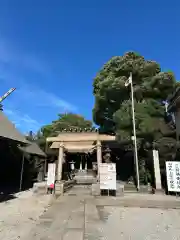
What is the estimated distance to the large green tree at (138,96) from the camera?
12016 mm

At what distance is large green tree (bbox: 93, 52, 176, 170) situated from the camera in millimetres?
12016

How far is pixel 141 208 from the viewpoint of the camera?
6012mm

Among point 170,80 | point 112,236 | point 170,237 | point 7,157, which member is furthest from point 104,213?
point 170,80

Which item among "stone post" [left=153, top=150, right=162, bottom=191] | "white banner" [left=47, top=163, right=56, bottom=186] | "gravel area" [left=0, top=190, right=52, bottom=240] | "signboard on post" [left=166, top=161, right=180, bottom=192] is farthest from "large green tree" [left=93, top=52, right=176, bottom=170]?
"gravel area" [left=0, top=190, right=52, bottom=240]

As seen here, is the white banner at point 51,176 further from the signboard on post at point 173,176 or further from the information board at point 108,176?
the signboard on post at point 173,176

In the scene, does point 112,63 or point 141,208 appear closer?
point 141,208

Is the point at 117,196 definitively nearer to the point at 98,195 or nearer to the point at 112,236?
the point at 98,195

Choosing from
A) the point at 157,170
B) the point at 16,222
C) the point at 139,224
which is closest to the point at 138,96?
the point at 157,170

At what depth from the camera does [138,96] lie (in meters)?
14.7

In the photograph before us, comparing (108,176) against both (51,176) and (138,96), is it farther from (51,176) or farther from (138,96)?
(138,96)

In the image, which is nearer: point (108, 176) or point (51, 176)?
point (108, 176)

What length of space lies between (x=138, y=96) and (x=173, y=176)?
760 cm

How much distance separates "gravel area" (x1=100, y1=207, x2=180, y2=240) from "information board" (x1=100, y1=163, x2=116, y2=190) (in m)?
2.32

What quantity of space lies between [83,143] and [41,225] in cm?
767
